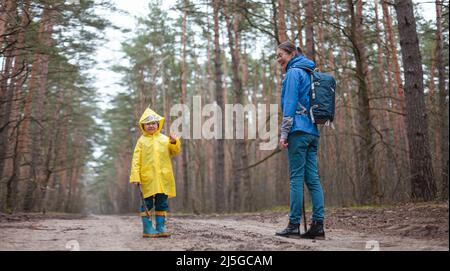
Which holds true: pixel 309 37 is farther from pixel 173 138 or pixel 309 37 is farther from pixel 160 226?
pixel 160 226

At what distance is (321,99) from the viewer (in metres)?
5.20

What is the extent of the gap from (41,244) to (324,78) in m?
3.65

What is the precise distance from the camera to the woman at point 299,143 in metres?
5.09

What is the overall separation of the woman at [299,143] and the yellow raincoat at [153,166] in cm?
150

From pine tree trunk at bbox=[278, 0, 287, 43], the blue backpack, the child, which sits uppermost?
pine tree trunk at bbox=[278, 0, 287, 43]

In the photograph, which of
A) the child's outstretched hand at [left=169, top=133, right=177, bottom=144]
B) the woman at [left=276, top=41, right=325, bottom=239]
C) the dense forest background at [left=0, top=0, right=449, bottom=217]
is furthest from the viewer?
the dense forest background at [left=0, top=0, right=449, bottom=217]

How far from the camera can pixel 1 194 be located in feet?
47.1

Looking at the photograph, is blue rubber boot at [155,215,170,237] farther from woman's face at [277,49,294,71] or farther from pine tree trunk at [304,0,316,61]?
pine tree trunk at [304,0,316,61]

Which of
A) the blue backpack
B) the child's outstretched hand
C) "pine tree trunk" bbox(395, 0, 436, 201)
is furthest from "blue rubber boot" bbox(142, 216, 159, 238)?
"pine tree trunk" bbox(395, 0, 436, 201)

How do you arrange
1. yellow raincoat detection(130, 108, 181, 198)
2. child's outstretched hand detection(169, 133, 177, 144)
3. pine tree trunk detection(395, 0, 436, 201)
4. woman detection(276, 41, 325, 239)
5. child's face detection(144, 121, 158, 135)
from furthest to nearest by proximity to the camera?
pine tree trunk detection(395, 0, 436, 201), child's face detection(144, 121, 158, 135), child's outstretched hand detection(169, 133, 177, 144), yellow raincoat detection(130, 108, 181, 198), woman detection(276, 41, 325, 239)

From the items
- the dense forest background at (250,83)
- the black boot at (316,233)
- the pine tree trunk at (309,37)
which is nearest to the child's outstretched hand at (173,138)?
the black boot at (316,233)

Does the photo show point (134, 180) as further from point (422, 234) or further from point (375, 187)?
point (375, 187)

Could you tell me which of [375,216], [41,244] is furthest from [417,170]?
[41,244]

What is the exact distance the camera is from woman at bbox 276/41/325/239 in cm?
509
